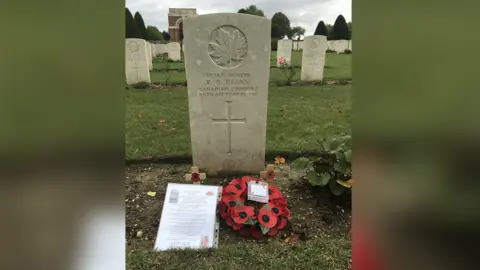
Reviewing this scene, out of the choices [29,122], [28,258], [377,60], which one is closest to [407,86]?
[377,60]

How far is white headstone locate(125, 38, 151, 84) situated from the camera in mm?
8078

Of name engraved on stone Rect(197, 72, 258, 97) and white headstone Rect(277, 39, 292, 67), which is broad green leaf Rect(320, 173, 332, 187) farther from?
white headstone Rect(277, 39, 292, 67)

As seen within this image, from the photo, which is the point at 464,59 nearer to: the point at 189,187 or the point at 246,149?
the point at 189,187

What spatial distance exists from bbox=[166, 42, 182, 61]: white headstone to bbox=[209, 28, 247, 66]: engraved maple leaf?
32.0 ft

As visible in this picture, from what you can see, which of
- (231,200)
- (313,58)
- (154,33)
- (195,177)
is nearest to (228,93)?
(195,177)

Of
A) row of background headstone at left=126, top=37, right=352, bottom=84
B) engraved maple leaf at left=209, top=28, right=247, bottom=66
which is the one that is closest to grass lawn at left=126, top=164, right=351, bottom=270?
engraved maple leaf at left=209, top=28, right=247, bottom=66

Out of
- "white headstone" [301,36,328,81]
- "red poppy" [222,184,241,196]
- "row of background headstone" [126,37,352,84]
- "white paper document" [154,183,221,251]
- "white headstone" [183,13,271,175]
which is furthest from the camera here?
"white headstone" [301,36,328,81]

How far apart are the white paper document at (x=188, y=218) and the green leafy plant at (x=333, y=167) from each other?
91 centimetres

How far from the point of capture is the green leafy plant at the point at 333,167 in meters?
3.27

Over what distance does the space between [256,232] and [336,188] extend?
0.87 m

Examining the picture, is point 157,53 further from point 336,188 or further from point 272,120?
point 336,188

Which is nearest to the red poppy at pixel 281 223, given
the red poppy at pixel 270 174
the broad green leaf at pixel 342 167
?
the broad green leaf at pixel 342 167

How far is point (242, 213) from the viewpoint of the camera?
2973 millimetres

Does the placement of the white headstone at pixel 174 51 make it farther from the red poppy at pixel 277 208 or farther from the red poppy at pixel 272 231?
the red poppy at pixel 272 231
